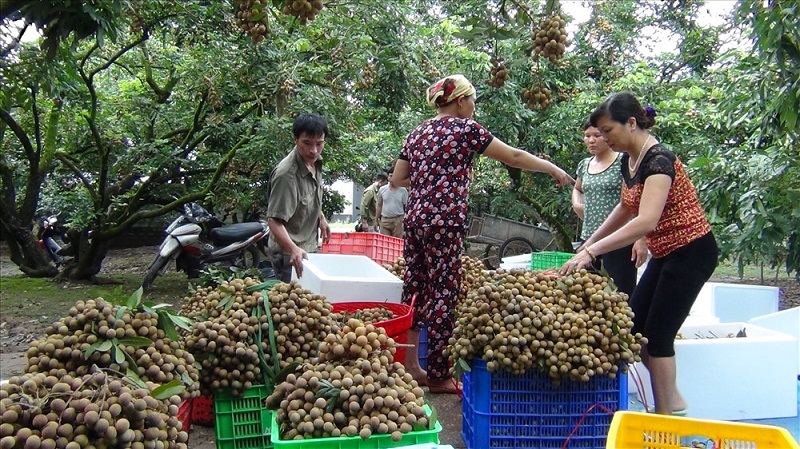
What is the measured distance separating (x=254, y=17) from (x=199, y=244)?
5.87 m

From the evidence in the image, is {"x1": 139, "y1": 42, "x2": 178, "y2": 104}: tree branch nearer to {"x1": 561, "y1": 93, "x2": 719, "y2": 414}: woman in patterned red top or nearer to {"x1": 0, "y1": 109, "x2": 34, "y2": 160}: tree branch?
{"x1": 0, "y1": 109, "x2": 34, "y2": 160}: tree branch

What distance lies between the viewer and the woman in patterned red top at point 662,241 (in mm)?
2943

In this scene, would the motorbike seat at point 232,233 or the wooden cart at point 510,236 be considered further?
the wooden cart at point 510,236

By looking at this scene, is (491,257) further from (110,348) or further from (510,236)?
(110,348)

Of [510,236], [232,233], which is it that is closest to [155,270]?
[232,233]

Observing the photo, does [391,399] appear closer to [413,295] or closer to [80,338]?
[80,338]

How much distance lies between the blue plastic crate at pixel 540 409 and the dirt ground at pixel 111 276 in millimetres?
452

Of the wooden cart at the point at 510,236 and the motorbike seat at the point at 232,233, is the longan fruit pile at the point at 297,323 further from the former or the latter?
the wooden cart at the point at 510,236

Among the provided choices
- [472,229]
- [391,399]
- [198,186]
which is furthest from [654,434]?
[472,229]

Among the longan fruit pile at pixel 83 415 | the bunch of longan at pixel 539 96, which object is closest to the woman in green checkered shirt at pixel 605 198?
the bunch of longan at pixel 539 96

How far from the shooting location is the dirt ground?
10.2 feet

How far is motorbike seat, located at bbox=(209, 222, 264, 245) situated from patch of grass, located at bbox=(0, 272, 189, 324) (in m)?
0.79

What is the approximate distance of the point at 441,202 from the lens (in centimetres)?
350

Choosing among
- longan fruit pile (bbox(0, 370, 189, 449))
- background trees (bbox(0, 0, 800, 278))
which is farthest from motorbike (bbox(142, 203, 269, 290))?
longan fruit pile (bbox(0, 370, 189, 449))
